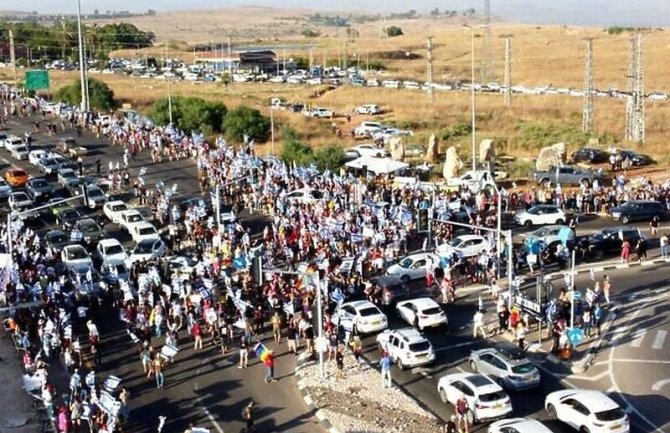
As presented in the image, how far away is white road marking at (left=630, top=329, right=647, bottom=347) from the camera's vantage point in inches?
1163

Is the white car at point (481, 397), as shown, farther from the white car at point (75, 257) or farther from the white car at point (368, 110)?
the white car at point (368, 110)

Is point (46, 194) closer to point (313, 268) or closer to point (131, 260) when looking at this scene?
point (131, 260)

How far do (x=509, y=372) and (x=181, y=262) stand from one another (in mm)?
16104

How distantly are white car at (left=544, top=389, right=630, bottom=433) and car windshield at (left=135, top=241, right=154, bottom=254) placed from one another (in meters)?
20.8

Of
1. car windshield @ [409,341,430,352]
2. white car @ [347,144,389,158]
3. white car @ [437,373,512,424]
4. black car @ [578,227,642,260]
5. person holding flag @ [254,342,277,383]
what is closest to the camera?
white car @ [437,373,512,424]

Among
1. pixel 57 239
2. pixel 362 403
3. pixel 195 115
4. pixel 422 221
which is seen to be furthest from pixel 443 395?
pixel 195 115

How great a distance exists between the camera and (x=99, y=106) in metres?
88.9

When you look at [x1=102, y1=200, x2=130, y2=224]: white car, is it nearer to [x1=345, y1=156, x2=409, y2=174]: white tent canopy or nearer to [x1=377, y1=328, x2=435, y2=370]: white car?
[x1=345, y1=156, x2=409, y2=174]: white tent canopy

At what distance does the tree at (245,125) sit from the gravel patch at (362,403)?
4711 cm

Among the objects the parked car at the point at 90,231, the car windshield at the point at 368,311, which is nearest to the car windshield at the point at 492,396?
the car windshield at the point at 368,311

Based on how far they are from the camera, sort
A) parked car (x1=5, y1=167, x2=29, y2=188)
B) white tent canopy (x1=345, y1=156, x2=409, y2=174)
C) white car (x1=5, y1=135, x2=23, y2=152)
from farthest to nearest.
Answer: white car (x1=5, y1=135, x2=23, y2=152)
parked car (x1=5, y1=167, x2=29, y2=188)
white tent canopy (x1=345, y1=156, x2=409, y2=174)

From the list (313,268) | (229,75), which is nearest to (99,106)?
(229,75)

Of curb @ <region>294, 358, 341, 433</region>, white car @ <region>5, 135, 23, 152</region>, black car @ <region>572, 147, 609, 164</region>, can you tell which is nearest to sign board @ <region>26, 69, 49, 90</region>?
white car @ <region>5, 135, 23, 152</region>

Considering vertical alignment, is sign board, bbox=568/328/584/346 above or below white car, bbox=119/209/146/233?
below
